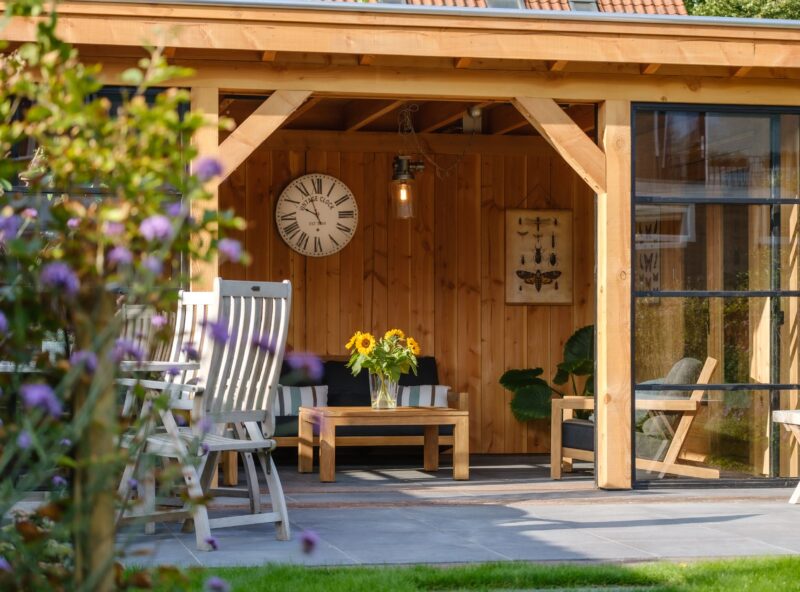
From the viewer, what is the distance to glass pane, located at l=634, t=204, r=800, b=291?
7.11 m

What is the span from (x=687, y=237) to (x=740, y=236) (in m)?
0.34

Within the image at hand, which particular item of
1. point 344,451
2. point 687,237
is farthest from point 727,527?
point 344,451

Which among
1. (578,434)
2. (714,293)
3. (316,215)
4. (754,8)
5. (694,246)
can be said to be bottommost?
(578,434)

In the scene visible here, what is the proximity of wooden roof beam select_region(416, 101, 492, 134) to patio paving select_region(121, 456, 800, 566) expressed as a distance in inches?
101

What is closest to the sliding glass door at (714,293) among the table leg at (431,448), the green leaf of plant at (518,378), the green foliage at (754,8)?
the table leg at (431,448)

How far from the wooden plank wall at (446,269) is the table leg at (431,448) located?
160 centimetres

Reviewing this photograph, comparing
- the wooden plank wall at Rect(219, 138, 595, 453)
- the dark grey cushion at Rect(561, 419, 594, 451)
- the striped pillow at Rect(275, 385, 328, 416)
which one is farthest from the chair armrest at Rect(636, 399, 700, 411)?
the wooden plank wall at Rect(219, 138, 595, 453)

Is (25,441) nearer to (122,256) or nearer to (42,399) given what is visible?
(42,399)

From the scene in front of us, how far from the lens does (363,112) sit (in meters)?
8.98

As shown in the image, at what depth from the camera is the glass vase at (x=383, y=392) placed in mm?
7945

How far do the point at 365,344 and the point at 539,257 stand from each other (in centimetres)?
254

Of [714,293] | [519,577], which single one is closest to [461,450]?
[714,293]

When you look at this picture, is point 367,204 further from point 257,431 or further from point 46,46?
point 46,46

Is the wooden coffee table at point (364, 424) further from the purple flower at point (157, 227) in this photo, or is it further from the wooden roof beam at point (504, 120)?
the purple flower at point (157, 227)
